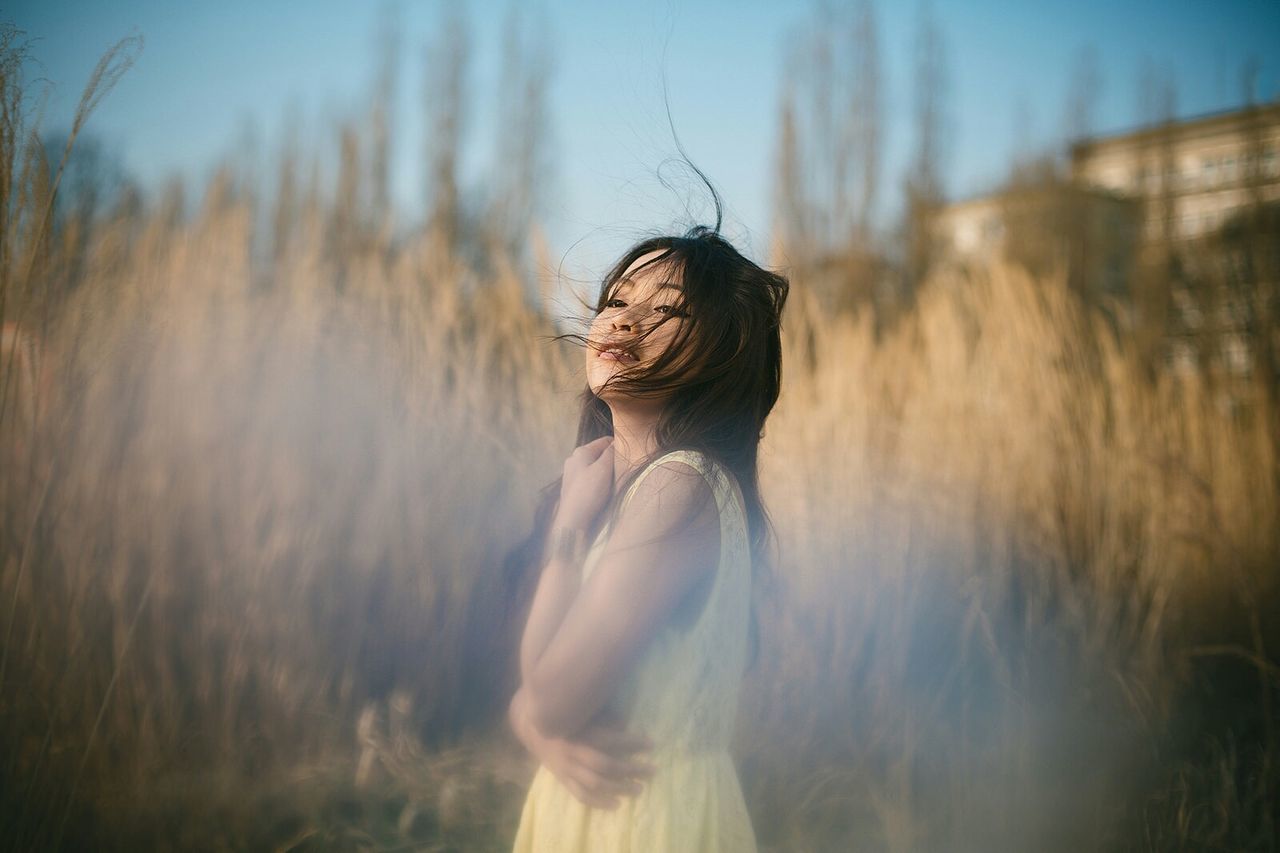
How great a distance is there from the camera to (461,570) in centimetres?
216

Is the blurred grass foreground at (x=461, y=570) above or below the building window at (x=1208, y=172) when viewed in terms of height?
below

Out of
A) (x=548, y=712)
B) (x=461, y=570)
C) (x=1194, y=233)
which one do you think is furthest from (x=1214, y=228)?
(x=548, y=712)

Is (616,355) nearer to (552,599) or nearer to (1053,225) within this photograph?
(552,599)

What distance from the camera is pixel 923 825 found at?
1.79 m

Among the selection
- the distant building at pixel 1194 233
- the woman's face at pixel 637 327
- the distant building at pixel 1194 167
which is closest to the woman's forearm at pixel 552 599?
the woman's face at pixel 637 327

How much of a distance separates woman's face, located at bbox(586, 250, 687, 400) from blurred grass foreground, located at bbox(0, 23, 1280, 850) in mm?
762

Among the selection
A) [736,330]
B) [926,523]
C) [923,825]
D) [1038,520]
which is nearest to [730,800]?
[736,330]

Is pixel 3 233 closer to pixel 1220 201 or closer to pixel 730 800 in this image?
pixel 730 800

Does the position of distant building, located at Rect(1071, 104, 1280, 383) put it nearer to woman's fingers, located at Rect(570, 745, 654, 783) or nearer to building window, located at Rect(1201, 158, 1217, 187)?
building window, located at Rect(1201, 158, 1217, 187)

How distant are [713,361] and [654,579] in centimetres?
21

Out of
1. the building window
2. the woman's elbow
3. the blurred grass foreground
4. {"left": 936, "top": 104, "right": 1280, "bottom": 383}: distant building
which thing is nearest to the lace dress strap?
the woman's elbow

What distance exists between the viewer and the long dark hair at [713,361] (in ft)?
2.31

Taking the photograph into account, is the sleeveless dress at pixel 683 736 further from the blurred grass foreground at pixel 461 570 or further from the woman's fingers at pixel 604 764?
the blurred grass foreground at pixel 461 570

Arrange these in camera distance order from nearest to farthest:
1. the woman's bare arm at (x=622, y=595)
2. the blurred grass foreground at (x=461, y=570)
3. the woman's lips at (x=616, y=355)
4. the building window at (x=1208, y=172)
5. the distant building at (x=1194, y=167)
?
the woman's bare arm at (x=622, y=595)
the woman's lips at (x=616, y=355)
the blurred grass foreground at (x=461, y=570)
the distant building at (x=1194, y=167)
the building window at (x=1208, y=172)
